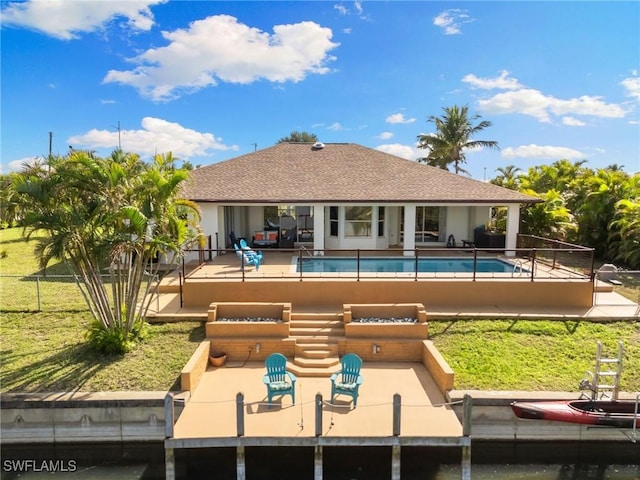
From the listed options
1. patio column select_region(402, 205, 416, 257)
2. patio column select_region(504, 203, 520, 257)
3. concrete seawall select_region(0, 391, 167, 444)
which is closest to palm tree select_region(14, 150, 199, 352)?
concrete seawall select_region(0, 391, 167, 444)

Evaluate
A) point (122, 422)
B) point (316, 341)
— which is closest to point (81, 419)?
point (122, 422)

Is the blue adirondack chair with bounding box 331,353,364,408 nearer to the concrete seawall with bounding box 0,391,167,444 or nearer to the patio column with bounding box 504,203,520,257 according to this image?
the concrete seawall with bounding box 0,391,167,444

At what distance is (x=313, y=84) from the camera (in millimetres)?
27031

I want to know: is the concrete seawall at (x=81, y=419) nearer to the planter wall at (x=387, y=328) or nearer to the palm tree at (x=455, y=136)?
the planter wall at (x=387, y=328)

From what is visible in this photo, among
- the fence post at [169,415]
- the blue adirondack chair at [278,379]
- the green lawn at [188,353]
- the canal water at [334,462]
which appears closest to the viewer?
the fence post at [169,415]

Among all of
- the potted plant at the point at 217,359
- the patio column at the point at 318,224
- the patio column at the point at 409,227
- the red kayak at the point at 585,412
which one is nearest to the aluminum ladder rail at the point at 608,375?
the red kayak at the point at 585,412

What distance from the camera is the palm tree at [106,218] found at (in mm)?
8781

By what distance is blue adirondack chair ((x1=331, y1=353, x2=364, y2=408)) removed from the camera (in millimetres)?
7824

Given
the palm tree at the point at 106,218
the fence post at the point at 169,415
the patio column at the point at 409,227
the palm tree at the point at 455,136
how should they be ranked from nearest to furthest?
the fence post at the point at 169,415
the palm tree at the point at 106,218
the patio column at the point at 409,227
the palm tree at the point at 455,136

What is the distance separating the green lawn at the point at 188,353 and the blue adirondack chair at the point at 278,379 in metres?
2.15

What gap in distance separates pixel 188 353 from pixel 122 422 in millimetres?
2177

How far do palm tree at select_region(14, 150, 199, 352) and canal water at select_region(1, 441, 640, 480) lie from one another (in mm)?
Result: 2606

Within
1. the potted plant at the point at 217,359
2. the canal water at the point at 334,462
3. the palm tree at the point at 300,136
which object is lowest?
the canal water at the point at 334,462

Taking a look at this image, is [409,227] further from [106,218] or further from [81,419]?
[81,419]
